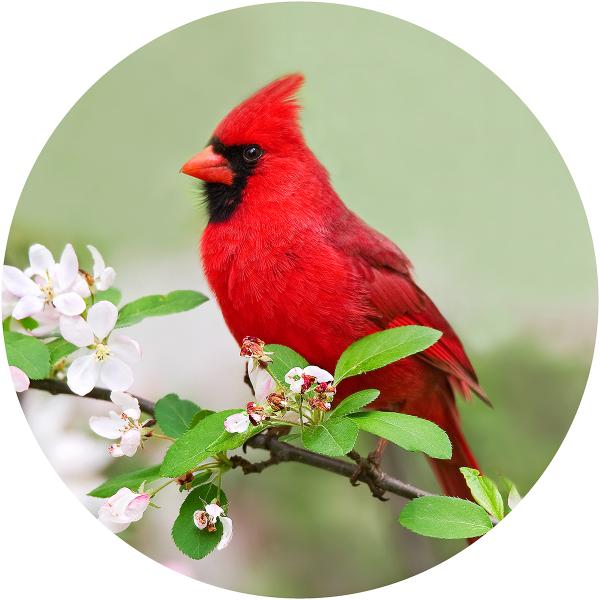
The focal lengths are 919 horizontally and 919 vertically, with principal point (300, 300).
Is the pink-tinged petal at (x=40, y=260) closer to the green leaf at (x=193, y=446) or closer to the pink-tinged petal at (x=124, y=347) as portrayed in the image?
the pink-tinged petal at (x=124, y=347)

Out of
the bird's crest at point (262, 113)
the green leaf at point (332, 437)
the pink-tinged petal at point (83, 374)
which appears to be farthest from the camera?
the bird's crest at point (262, 113)

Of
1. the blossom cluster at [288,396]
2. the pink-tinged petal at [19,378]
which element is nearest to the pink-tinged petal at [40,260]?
the pink-tinged petal at [19,378]

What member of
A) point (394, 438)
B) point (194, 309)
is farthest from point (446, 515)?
point (194, 309)

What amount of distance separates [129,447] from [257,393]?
0.88ft

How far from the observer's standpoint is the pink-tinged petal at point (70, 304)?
185 cm

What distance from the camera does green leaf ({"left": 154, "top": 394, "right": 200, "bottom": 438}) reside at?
188cm

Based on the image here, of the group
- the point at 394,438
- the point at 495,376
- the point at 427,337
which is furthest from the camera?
the point at 495,376

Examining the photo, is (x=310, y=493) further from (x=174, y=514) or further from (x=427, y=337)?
(x=427, y=337)

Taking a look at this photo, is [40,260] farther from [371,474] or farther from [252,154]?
[371,474]

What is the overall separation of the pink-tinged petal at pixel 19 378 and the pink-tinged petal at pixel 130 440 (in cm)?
31

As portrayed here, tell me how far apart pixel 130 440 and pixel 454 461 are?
749mm

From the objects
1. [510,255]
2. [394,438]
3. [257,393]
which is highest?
[510,255]

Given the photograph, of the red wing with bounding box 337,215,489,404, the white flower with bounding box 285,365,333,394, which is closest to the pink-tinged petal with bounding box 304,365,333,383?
the white flower with bounding box 285,365,333,394

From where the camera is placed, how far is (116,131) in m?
2.13
